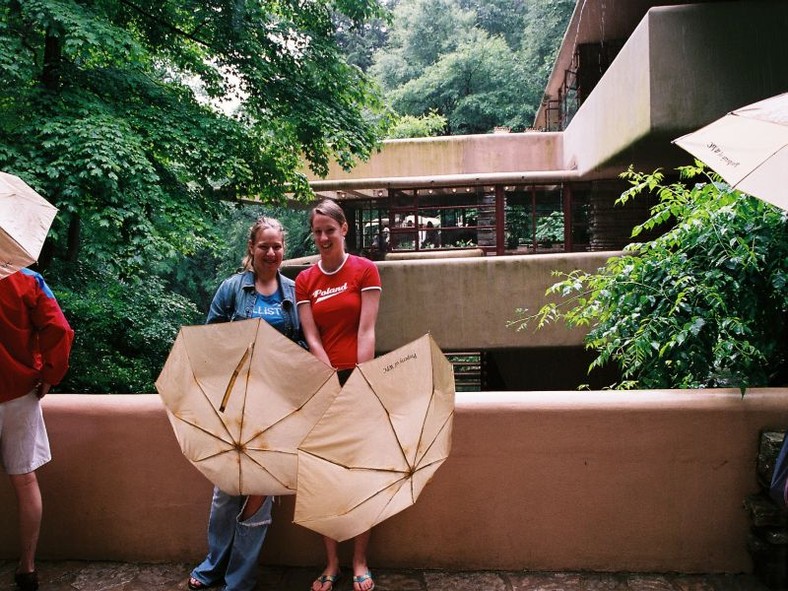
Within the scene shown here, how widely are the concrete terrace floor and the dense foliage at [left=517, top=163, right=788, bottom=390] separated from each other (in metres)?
1.01

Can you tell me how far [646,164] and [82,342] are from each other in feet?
27.7

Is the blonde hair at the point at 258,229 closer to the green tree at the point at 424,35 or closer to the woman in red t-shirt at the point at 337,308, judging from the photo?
the woman in red t-shirt at the point at 337,308

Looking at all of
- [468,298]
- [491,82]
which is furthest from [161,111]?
[491,82]

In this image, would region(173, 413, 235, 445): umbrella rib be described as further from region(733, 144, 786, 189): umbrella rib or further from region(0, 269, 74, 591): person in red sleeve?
region(733, 144, 786, 189): umbrella rib

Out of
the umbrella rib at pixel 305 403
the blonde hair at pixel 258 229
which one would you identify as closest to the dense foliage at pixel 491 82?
the blonde hair at pixel 258 229

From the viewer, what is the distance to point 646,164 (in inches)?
404

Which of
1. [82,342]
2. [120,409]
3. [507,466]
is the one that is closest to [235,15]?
[82,342]

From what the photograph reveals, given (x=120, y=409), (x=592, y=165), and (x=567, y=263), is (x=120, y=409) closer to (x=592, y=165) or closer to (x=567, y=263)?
(x=567, y=263)

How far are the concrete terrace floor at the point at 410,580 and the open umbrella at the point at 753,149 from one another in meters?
1.81

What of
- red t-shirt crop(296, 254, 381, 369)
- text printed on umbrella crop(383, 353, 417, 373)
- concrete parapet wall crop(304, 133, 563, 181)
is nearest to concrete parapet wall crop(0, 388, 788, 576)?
red t-shirt crop(296, 254, 381, 369)

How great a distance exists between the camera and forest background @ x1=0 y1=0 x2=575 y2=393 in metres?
6.81

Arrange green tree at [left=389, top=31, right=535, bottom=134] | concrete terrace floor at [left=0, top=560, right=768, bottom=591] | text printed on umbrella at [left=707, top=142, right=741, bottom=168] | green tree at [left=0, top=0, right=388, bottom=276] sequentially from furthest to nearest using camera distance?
1. green tree at [left=389, top=31, right=535, bottom=134]
2. green tree at [left=0, top=0, right=388, bottom=276]
3. concrete terrace floor at [left=0, top=560, right=768, bottom=591]
4. text printed on umbrella at [left=707, top=142, right=741, bottom=168]

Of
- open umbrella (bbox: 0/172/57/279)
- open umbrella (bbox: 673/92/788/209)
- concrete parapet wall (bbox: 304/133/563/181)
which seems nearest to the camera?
open umbrella (bbox: 673/92/788/209)

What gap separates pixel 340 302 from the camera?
3006 mm
